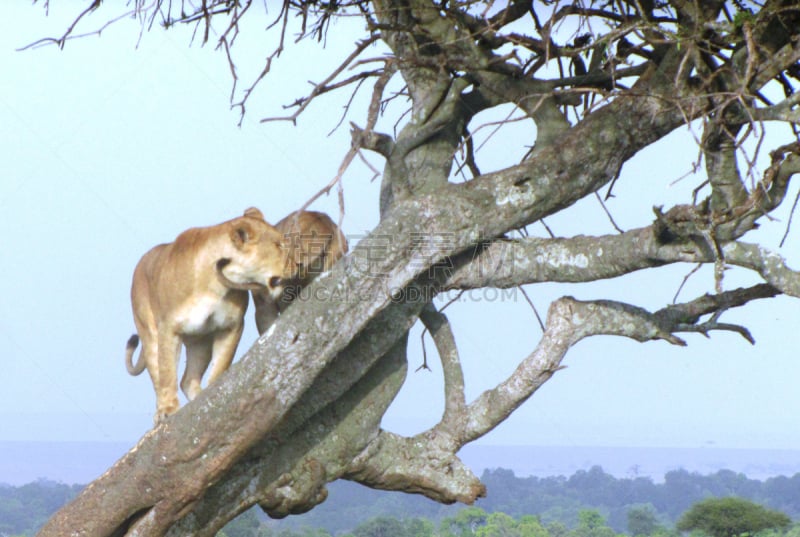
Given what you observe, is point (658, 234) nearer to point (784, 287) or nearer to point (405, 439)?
point (784, 287)

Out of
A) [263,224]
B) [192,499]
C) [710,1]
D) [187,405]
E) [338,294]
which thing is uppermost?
[710,1]

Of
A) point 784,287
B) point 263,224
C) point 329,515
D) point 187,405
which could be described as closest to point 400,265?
point 263,224

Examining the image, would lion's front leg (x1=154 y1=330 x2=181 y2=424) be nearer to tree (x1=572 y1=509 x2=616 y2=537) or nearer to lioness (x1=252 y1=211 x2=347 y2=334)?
lioness (x1=252 y1=211 x2=347 y2=334)

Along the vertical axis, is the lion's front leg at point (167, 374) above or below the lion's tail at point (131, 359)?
below

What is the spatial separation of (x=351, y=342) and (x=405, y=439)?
1.05m

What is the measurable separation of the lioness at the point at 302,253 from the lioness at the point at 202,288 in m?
0.07

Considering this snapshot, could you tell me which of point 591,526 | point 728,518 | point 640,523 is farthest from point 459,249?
point 640,523

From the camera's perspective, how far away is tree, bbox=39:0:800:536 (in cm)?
597

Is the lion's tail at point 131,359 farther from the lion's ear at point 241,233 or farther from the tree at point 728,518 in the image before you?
the tree at point 728,518

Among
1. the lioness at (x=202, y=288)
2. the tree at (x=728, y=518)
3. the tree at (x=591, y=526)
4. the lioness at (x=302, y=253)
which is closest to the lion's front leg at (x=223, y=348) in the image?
the lioness at (x=202, y=288)

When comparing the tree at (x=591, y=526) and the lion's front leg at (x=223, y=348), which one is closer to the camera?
the lion's front leg at (x=223, y=348)

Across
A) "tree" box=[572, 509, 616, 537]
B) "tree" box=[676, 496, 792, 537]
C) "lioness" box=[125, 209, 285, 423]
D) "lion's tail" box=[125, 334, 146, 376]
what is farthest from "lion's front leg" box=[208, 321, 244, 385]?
"tree" box=[572, 509, 616, 537]

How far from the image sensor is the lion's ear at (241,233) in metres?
6.07

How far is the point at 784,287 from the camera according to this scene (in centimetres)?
591
